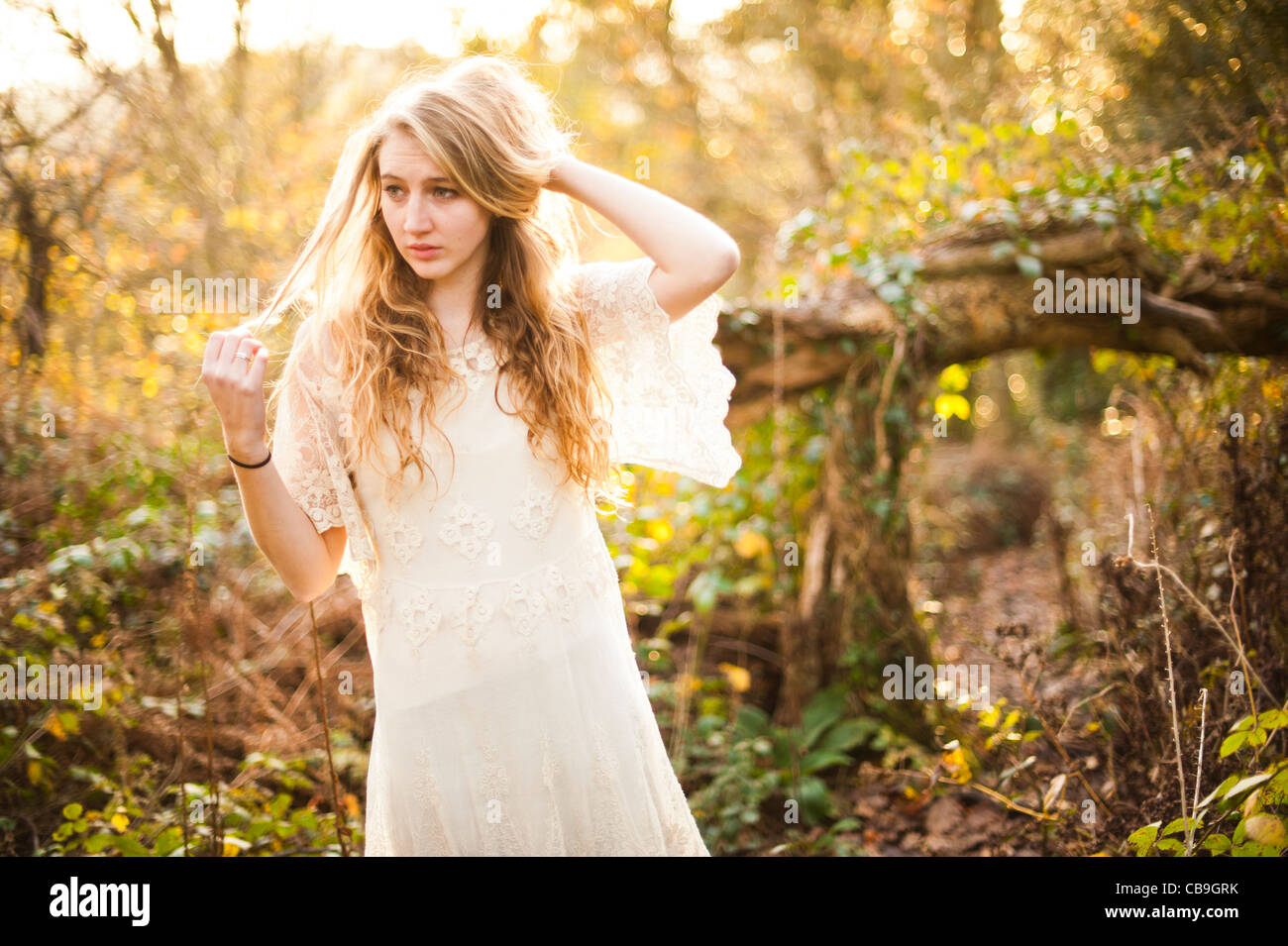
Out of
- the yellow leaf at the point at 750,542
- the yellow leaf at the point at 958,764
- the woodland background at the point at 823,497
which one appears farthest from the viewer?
the yellow leaf at the point at 750,542

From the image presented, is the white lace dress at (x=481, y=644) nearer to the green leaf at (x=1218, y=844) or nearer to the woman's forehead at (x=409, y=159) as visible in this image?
the woman's forehead at (x=409, y=159)

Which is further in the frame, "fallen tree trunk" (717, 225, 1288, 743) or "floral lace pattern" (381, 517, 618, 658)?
"fallen tree trunk" (717, 225, 1288, 743)

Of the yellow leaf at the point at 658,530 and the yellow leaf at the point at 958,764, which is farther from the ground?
the yellow leaf at the point at 658,530

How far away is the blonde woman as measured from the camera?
62.1 inches

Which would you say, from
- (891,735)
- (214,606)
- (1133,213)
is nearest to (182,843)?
(214,606)

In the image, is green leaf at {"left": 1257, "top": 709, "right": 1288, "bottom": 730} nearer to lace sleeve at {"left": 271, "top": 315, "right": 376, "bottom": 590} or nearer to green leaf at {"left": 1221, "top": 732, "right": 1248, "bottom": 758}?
green leaf at {"left": 1221, "top": 732, "right": 1248, "bottom": 758}

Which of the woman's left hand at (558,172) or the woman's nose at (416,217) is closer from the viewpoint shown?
the woman's nose at (416,217)

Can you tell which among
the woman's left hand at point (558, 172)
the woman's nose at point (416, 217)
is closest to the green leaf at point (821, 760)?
the woman's left hand at point (558, 172)

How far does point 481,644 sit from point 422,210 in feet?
2.71

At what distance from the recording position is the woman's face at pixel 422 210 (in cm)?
156

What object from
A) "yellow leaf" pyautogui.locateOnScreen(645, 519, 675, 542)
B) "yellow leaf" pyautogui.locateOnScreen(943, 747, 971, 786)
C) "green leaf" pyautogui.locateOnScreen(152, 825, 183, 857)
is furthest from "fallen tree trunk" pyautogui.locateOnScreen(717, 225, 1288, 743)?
"green leaf" pyautogui.locateOnScreen(152, 825, 183, 857)

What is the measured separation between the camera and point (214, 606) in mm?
3434

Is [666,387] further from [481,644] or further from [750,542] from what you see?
[750,542]

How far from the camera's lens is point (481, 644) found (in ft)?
5.19
